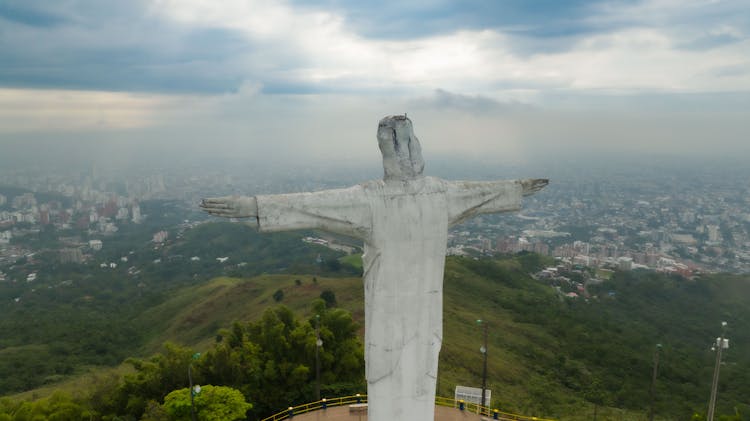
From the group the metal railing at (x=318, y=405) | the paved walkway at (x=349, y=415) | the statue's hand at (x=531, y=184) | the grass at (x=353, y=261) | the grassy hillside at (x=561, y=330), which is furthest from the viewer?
the grass at (x=353, y=261)

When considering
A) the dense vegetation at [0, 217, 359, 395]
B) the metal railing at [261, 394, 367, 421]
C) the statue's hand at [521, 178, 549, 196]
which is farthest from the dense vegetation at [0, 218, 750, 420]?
the statue's hand at [521, 178, 549, 196]

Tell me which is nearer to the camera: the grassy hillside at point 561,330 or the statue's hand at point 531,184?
the statue's hand at point 531,184

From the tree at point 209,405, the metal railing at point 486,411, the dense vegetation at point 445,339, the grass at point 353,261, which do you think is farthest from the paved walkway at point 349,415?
the grass at point 353,261

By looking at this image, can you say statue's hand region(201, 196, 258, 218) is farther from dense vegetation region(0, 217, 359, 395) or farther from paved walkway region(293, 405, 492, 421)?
dense vegetation region(0, 217, 359, 395)

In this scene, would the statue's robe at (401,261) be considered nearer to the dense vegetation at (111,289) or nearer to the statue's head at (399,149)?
the statue's head at (399,149)

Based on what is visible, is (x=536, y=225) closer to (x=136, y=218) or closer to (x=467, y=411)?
(x=467, y=411)

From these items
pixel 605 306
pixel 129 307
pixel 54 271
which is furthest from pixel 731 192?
pixel 54 271
